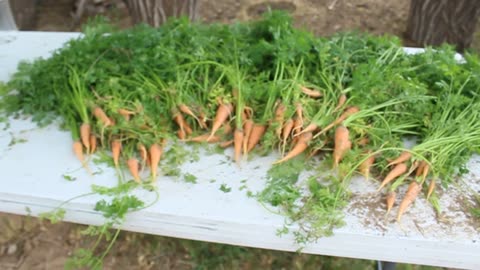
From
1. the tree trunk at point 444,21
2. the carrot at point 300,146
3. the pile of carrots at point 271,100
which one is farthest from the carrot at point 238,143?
the tree trunk at point 444,21

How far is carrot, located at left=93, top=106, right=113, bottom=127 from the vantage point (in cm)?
141

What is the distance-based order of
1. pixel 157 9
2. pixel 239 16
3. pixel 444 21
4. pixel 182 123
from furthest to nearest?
pixel 239 16, pixel 444 21, pixel 157 9, pixel 182 123

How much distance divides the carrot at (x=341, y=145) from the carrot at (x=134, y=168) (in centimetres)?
52

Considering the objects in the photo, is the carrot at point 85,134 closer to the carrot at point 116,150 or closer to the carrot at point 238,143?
the carrot at point 116,150

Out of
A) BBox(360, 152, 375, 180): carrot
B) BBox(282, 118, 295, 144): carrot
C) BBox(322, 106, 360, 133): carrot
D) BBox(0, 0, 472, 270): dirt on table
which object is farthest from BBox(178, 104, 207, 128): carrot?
BBox(0, 0, 472, 270): dirt on table

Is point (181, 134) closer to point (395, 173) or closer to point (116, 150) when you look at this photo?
point (116, 150)

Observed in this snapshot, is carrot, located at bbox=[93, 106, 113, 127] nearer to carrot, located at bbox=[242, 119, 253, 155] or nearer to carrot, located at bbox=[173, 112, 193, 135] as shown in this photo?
carrot, located at bbox=[173, 112, 193, 135]

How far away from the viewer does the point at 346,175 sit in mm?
1282

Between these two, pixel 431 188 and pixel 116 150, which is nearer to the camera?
pixel 431 188

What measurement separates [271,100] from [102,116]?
1.56ft

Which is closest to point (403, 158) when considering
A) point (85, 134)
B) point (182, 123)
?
point (182, 123)

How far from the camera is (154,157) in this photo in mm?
1346

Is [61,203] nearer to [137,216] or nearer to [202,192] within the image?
[137,216]

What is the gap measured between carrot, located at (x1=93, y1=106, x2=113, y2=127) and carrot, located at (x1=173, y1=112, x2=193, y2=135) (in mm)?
182
